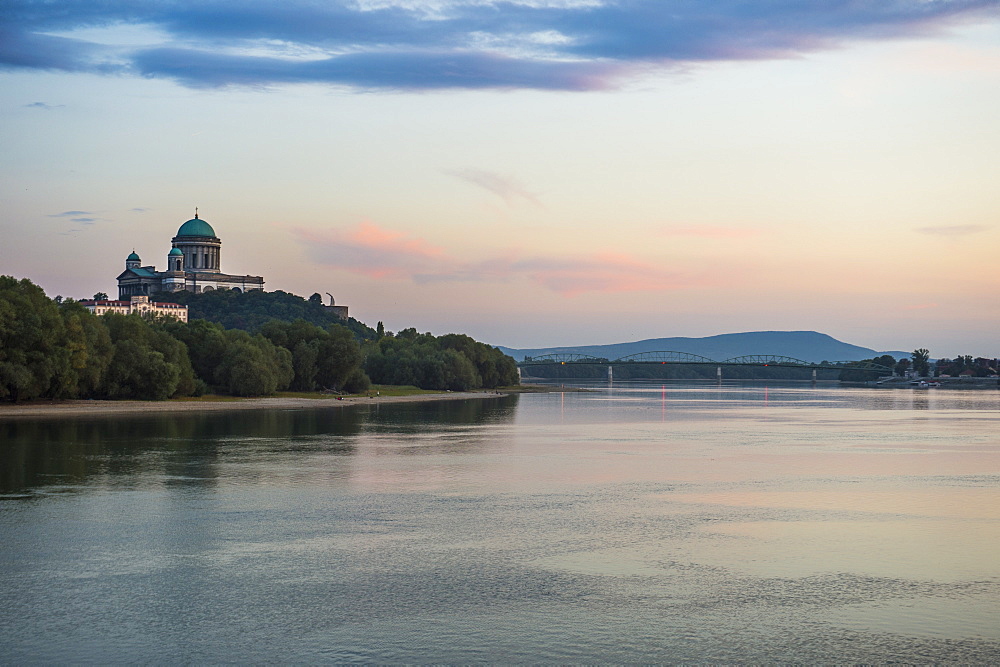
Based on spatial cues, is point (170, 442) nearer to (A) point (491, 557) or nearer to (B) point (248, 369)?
(A) point (491, 557)

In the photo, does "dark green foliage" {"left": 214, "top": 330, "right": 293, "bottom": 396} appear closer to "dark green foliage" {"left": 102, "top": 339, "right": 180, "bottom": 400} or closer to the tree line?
the tree line

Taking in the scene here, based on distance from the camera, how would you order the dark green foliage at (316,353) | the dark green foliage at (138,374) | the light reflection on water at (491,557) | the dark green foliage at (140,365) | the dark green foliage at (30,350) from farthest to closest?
the dark green foliage at (316,353)
the dark green foliage at (140,365)
the dark green foliage at (138,374)
the dark green foliage at (30,350)
the light reflection on water at (491,557)

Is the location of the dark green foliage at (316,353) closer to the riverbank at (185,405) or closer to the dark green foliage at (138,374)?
the riverbank at (185,405)

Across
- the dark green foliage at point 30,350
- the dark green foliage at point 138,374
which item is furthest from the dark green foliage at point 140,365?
the dark green foliage at point 30,350

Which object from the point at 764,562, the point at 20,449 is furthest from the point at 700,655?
the point at 20,449

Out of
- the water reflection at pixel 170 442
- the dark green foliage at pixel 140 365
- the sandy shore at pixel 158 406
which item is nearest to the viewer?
the water reflection at pixel 170 442

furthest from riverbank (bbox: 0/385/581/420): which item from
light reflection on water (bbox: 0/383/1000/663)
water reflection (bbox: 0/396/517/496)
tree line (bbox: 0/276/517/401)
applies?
light reflection on water (bbox: 0/383/1000/663)

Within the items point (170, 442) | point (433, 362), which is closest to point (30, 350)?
point (170, 442)

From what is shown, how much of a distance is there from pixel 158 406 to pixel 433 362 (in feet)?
193

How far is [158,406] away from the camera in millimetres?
77250

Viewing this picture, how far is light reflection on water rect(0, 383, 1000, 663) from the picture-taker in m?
15.7

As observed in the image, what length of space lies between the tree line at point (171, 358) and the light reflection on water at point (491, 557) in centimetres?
2368

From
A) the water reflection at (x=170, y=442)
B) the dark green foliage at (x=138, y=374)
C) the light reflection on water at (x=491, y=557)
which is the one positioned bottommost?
the light reflection on water at (x=491, y=557)

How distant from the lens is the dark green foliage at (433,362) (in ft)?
437
